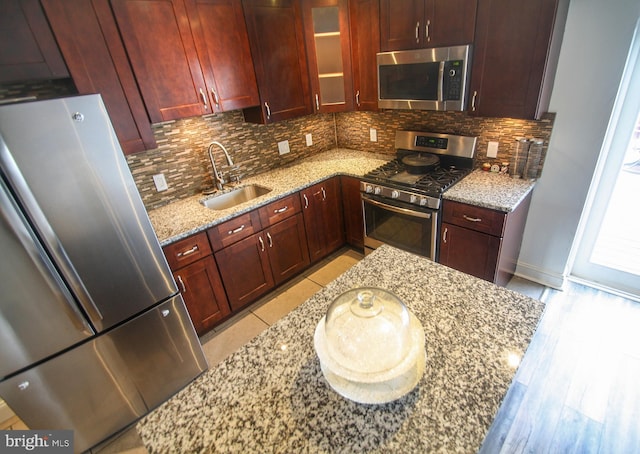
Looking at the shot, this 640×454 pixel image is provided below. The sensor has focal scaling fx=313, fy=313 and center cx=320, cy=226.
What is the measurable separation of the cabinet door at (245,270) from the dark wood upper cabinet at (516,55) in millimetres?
1849

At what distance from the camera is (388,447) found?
700 mm

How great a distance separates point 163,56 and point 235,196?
44.4 inches

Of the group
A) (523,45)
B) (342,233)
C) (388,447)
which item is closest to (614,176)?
(523,45)

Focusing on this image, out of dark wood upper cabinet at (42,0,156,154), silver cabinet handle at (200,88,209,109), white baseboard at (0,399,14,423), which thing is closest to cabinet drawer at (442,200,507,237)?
silver cabinet handle at (200,88,209,109)

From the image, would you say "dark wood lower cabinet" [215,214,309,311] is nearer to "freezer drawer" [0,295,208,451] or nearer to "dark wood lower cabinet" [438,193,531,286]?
"freezer drawer" [0,295,208,451]

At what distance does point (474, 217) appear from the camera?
2.09 meters

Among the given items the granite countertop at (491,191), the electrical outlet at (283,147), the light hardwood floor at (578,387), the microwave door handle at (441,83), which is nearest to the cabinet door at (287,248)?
the electrical outlet at (283,147)

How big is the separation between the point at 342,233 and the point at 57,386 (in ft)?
7.55

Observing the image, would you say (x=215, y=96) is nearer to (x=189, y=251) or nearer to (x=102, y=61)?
(x=102, y=61)

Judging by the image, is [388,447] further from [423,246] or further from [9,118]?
[423,246]

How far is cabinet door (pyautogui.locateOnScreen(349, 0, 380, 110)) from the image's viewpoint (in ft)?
7.59

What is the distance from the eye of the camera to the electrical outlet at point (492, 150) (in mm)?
2359

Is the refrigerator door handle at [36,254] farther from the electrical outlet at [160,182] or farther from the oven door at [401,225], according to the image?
the oven door at [401,225]

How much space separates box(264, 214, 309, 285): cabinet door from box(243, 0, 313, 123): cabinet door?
852 millimetres
